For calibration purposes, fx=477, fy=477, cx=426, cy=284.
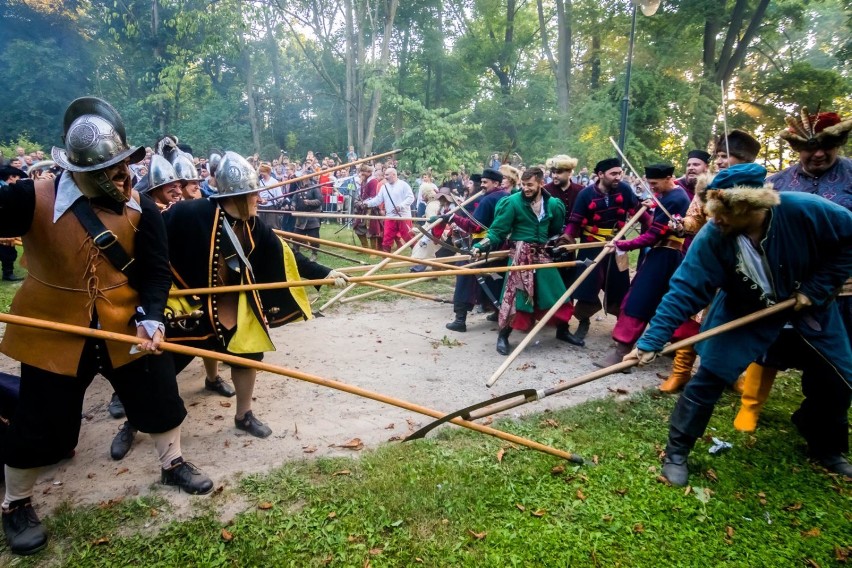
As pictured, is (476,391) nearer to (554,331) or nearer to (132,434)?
(554,331)

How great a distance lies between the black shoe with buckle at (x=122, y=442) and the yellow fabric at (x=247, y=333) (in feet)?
3.60

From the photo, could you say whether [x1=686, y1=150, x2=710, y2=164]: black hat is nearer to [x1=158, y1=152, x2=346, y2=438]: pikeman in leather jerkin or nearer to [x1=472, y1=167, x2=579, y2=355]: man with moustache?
[x1=472, y1=167, x2=579, y2=355]: man with moustache

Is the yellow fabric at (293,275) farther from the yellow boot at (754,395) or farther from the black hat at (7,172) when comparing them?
the black hat at (7,172)

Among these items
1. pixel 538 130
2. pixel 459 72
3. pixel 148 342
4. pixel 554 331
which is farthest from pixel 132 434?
pixel 459 72

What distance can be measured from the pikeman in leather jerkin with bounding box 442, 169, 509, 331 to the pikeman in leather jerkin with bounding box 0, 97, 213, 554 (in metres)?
4.23

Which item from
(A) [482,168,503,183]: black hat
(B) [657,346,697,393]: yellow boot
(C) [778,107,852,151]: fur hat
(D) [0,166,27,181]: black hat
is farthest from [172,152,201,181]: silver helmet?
(C) [778,107,852,151]: fur hat

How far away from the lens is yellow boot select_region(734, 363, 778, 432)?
3766 mm

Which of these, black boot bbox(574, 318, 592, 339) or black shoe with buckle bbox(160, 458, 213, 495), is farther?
black boot bbox(574, 318, 592, 339)

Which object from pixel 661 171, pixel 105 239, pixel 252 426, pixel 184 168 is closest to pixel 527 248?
pixel 661 171

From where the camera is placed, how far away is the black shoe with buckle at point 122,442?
3.50 meters

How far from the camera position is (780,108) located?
15.4m

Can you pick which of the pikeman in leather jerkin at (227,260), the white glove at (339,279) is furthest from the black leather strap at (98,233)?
the white glove at (339,279)

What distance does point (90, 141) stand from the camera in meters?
2.47

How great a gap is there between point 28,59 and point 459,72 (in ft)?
78.1
